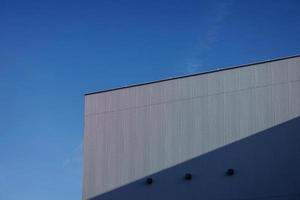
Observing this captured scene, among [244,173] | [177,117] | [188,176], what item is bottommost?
[244,173]

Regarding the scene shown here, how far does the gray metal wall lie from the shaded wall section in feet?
1.98

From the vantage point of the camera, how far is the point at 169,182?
124ft

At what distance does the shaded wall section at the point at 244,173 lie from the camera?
112 ft

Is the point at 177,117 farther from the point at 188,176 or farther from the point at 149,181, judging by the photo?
the point at 149,181

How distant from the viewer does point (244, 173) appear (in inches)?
1396

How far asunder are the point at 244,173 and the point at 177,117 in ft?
19.8

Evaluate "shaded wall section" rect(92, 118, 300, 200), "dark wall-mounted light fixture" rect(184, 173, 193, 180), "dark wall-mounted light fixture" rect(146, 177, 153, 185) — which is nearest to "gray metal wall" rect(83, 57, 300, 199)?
"dark wall-mounted light fixture" rect(146, 177, 153, 185)

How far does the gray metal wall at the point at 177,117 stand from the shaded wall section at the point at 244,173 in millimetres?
602

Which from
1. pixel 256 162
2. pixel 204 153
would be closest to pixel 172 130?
pixel 204 153

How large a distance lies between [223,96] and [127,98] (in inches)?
281

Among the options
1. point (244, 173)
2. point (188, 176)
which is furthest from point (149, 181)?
point (244, 173)

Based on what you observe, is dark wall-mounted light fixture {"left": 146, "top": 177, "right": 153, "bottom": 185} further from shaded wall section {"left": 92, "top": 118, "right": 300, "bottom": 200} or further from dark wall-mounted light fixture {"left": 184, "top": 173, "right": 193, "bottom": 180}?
dark wall-mounted light fixture {"left": 184, "top": 173, "right": 193, "bottom": 180}

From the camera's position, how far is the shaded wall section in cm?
3422

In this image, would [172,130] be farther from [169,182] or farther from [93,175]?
[93,175]
